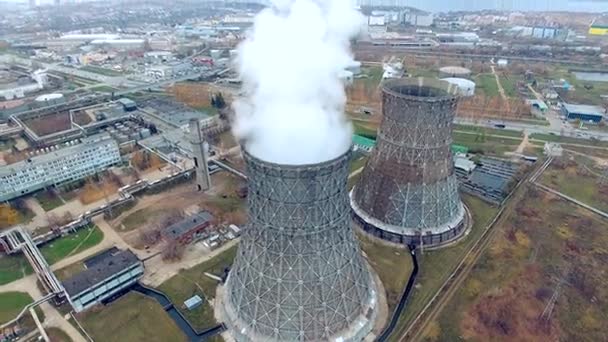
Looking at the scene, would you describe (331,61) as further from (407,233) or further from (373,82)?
(373,82)

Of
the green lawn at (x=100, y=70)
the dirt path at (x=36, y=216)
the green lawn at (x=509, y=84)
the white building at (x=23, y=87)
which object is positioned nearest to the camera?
the dirt path at (x=36, y=216)

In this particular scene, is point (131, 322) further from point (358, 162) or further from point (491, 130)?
point (491, 130)

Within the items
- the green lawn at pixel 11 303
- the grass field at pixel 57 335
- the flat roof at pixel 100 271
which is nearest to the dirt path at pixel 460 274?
the flat roof at pixel 100 271

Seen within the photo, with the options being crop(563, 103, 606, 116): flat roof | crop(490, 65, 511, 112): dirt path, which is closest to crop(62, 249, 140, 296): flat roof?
crop(490, 65, 511, 112): dirt path

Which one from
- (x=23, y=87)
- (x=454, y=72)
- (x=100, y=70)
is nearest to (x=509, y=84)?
(x=454, y=72)

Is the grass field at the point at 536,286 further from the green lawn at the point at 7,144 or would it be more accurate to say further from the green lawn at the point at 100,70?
the green lawn at the point at 100,70

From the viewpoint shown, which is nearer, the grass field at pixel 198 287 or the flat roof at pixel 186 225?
the grass field at pixel 198 287

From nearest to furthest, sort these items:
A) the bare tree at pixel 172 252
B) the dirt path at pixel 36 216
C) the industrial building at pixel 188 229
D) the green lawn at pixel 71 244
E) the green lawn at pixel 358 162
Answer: the bare tree at pixel 172 252 → the green lawn at pixel 71 244 → the industrial building at pixel 188 229 → the dirt path at pixel 36 216 → the green lawn at pixel 358 162

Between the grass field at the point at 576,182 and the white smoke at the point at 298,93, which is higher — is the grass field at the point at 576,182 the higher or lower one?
the lower one

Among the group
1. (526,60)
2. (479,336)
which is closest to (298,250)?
(479,336)
